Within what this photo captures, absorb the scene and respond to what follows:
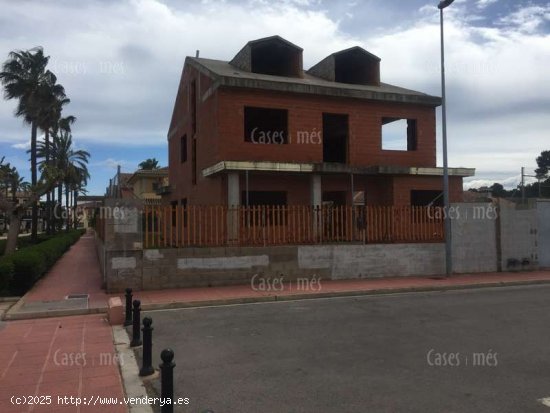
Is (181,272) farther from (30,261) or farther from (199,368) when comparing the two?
(199,368)

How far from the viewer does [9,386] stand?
580 centimetres

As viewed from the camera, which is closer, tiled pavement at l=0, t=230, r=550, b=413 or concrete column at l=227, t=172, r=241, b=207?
tiled pavement at l=0, t=230, r=550, b=413

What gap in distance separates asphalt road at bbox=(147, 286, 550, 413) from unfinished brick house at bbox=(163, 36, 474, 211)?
315 inches

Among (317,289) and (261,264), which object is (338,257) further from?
(261,264)

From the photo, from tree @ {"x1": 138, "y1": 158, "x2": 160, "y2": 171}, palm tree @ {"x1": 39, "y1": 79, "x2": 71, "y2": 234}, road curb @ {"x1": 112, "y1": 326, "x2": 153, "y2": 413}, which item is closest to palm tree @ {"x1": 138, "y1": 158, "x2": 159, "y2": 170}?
tree @ {"x1": 138, "y1": 158, "x2": 160, "y2": 171}

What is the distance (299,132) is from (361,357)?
13.4 metres

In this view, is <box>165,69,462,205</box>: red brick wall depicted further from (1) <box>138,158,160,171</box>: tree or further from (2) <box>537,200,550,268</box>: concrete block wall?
(1) <box>138,158,160,171</box>: tree

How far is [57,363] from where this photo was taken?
6.74m

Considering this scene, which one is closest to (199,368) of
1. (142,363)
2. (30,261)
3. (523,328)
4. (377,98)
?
(142,363)

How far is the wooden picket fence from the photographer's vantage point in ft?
44.4

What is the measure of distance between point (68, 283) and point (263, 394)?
36.2 ft

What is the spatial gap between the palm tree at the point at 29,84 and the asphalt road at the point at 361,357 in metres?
26.5

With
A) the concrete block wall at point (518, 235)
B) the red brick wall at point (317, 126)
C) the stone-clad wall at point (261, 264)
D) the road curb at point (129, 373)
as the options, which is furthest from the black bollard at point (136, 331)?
the concrete block wall at point (518, 235)

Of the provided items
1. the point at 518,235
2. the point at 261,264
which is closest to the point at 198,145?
the point at 261,264
